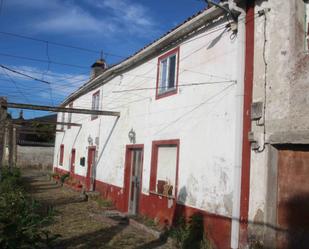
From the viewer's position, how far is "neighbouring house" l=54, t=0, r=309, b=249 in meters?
6.44

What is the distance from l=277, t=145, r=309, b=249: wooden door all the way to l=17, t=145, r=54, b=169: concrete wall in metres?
34.4

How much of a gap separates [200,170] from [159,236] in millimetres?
1990

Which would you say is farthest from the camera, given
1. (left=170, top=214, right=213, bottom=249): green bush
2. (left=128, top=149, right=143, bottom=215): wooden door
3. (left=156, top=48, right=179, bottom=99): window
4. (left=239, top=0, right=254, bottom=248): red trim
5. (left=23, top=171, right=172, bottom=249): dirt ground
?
(left=128, top=149, right=143, bottom=215): wooden door

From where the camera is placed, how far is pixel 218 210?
25.5 ft

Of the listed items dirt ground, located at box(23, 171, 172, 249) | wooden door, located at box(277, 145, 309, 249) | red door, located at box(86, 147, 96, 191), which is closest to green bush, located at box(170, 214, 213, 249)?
dirt ground, located at box(23, 171, 172, 249)

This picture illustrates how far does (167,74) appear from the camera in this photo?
10836 millimetres

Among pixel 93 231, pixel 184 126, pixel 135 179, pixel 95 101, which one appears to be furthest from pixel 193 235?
pixel 95 101

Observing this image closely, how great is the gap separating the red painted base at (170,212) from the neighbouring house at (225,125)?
3cm

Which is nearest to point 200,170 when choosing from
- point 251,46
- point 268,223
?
point 268,223

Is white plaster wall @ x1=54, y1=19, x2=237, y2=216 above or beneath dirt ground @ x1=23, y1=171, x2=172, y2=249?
above

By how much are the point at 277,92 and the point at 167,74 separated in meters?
Answer: 4.67

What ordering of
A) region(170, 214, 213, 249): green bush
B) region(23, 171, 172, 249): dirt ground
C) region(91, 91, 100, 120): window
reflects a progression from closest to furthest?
region(170, 214, 213, 249): green bush
region(23, 171, 172, 249): dirt ground
region(91, 91, 100, 120): window

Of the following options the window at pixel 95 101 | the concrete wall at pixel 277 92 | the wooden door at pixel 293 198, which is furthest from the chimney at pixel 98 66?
the wooden door at pixel 293 198

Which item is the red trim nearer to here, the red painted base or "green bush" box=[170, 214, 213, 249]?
the red painted base
